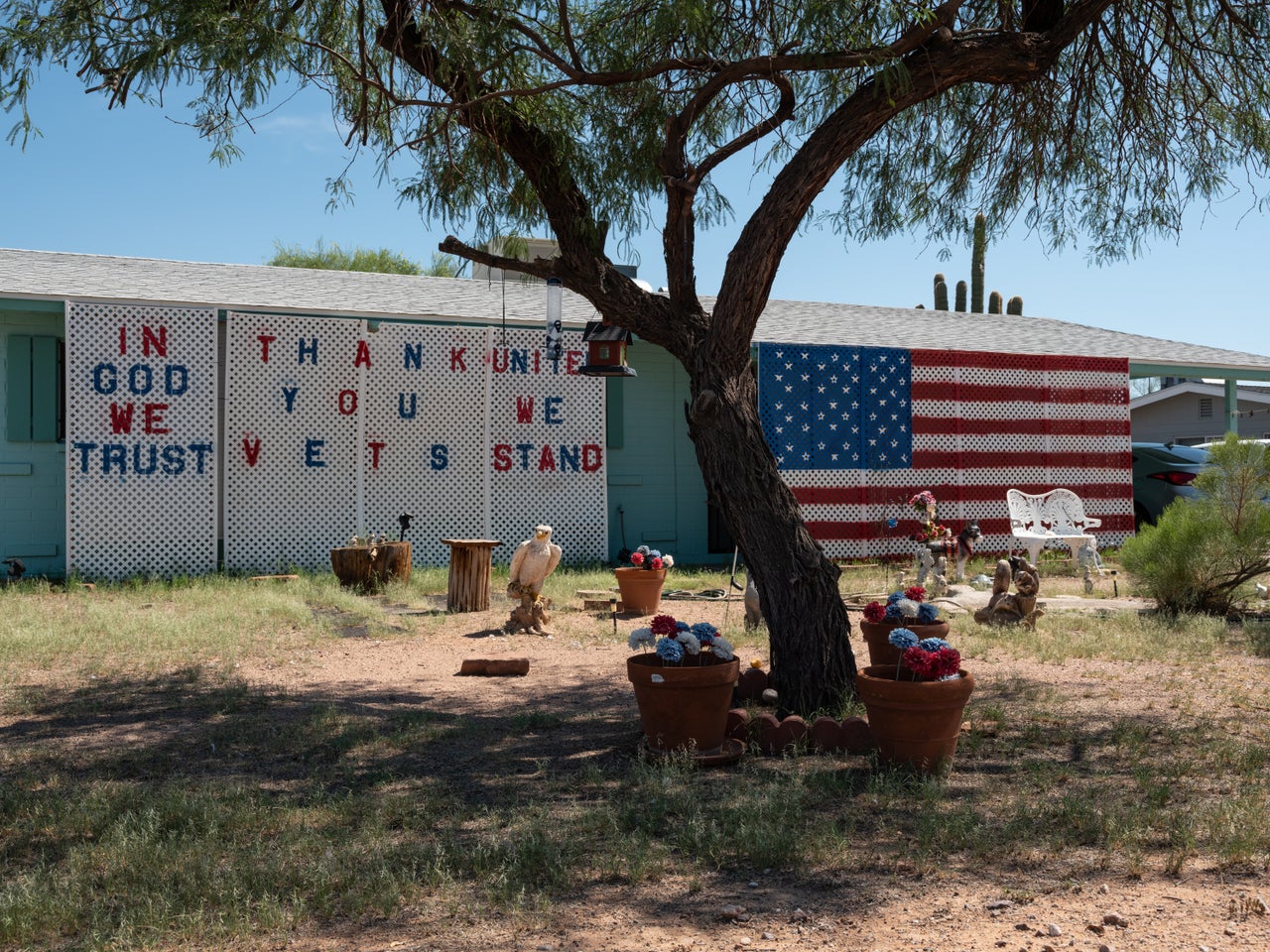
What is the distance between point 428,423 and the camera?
12.8 meters

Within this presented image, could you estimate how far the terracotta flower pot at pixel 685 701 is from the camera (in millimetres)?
4820

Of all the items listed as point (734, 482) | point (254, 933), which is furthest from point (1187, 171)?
point (254, 933)

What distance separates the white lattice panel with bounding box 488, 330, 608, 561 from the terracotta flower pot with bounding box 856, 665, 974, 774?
873cm

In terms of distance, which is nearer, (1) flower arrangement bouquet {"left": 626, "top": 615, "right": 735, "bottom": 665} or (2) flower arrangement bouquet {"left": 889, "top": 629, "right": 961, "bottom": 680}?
(2) flower arrangement bouquet {"left": 889, "top": 629, "right": 961, "bottom": 680}

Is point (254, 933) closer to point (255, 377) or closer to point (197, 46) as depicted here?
point (197, 46)

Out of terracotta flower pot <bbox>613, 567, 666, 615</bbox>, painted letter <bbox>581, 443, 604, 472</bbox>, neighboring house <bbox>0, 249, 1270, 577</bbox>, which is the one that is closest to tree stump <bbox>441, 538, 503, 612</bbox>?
terracotta flower pot <bbox>613, 567, 666, 615</bbox>

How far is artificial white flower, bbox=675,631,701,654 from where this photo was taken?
5023mm

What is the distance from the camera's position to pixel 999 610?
28.6ft

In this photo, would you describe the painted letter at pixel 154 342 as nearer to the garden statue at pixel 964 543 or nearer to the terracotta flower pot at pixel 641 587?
the terracotta flower pot at pixel 641 587

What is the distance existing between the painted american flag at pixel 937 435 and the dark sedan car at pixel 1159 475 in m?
0.41

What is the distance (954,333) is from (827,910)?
1524cm

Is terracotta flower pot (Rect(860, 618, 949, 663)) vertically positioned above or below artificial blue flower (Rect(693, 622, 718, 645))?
below

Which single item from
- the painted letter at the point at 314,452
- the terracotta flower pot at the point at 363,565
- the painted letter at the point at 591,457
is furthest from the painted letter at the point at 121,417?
the painted letter at the point at 591,457

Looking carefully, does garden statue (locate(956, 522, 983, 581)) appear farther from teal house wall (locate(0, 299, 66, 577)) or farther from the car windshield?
teal house wall (locate(0, 299, 66, 577))
